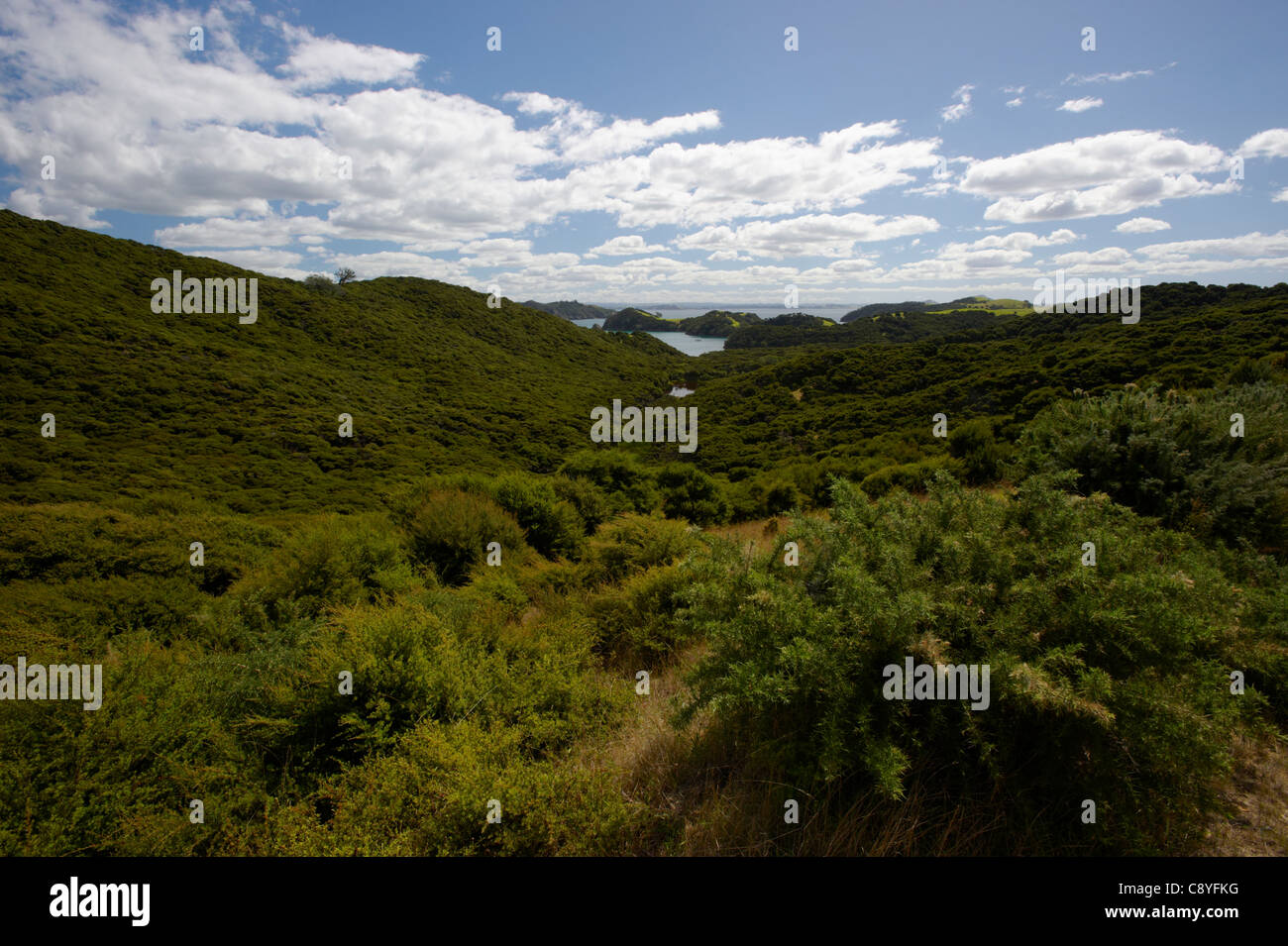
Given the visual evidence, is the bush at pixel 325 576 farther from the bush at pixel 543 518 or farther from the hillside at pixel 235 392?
the hillside at pixel 235 392

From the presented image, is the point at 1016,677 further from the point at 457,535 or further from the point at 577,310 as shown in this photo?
the point at 577,310

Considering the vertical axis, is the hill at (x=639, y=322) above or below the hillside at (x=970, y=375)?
above

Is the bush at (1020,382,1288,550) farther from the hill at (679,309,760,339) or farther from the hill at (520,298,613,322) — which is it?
the hill at (520,298,613,322)

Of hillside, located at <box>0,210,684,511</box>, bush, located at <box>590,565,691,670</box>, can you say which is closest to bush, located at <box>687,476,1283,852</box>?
bush, located at <box>590,565,691,670</box>

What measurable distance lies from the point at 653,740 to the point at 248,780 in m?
2.64

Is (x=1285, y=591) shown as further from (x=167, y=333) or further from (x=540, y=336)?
(x=540, y=336)

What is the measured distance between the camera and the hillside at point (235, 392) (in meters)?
27.9

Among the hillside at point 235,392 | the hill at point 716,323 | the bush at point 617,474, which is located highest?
the hill at point 716,323

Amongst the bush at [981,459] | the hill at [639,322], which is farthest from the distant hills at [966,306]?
the bush at [981,459]

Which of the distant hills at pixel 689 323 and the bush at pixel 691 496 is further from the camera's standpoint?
the distant hills at pixel 689 323

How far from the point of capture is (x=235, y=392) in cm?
3950

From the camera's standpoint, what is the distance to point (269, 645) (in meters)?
5.10

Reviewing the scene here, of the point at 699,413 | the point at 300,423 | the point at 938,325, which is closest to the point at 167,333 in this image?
the point at 300,423

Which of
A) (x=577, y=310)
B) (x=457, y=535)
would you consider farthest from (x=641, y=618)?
(x=577, y=310)
